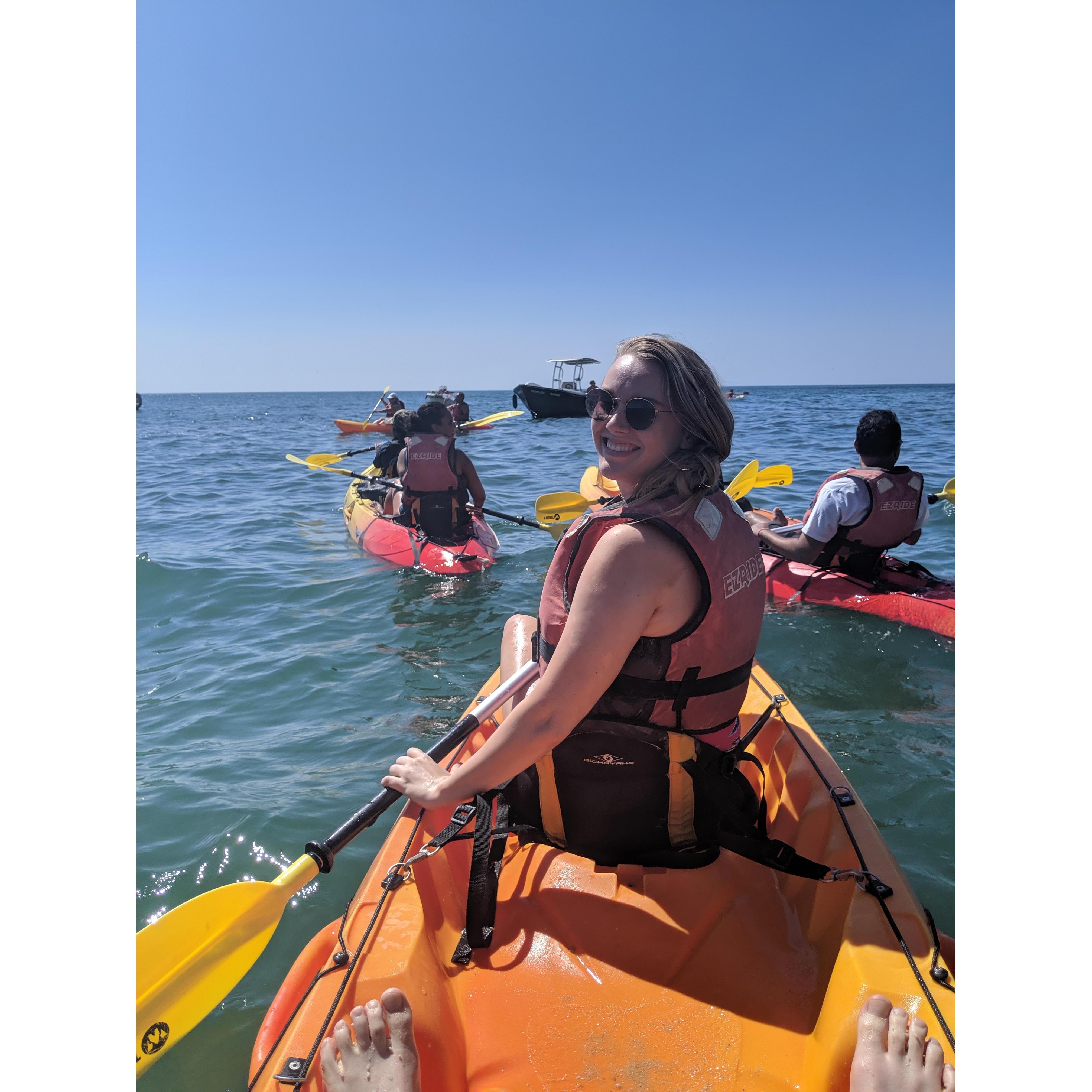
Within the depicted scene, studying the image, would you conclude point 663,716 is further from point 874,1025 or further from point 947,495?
point 947,495

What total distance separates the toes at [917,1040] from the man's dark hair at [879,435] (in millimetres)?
4318

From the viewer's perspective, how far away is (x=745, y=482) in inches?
172

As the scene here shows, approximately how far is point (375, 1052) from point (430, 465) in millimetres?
6162

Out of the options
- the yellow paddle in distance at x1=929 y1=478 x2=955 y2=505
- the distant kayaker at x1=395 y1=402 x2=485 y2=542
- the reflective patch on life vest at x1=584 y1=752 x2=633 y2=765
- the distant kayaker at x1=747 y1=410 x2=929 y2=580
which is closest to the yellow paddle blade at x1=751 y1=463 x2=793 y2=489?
the distant kayaker at x1=747 y1=410 x2=929 y2=580

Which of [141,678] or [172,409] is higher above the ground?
[172,409]

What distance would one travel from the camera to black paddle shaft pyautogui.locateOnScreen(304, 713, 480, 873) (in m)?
2.09

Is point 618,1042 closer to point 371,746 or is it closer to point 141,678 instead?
point 371,746

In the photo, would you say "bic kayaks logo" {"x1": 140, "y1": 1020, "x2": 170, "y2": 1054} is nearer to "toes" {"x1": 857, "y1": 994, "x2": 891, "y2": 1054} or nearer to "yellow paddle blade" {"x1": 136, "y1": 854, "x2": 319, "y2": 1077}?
"yellow paddle blade" {"x1": 136, "y1": 854, "x2": 319, "y2": 1077}

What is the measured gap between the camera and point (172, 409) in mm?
60531

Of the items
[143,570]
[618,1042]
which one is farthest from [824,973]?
[143,570]

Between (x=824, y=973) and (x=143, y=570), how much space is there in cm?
736

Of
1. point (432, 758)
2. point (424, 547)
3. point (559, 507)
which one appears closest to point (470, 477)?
point (424, 547)

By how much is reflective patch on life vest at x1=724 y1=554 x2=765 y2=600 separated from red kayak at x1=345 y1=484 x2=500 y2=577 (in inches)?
206
